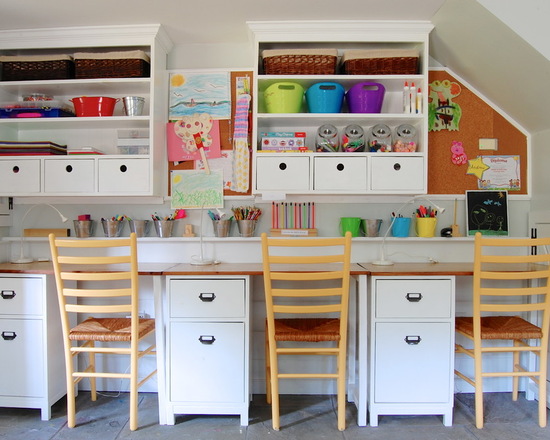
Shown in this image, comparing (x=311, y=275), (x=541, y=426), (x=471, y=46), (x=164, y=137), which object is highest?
(x=471, y=46)

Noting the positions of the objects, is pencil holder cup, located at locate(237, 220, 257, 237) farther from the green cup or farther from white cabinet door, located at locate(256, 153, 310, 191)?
the green cup

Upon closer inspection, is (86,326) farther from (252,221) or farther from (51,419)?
(252,221)

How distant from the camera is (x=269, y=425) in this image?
2.09 meters

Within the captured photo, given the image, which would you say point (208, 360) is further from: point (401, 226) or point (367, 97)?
point (367, 97)

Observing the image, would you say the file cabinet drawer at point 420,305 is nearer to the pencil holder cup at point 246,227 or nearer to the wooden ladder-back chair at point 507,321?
the wooden ladder-back chair at point 507,321

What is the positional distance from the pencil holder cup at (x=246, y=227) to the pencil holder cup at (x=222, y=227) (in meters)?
0.07

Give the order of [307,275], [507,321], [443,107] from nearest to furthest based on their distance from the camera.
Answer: [307,275], [507,321], [443,107]

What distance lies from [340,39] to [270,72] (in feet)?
1.52

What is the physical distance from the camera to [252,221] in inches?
98.0

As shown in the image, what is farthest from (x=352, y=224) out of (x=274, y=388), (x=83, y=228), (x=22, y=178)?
(x=22, y=178)

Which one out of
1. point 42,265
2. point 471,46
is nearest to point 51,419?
point 42,265

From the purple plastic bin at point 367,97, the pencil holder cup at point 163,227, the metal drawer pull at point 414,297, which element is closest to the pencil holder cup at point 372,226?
the metal drawer pull at point 414,297

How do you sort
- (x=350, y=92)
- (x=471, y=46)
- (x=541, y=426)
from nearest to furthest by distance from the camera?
(x=541, y=426)
(x=471, y=46)
(x=350, y=92)

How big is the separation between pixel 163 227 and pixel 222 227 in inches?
14.8
